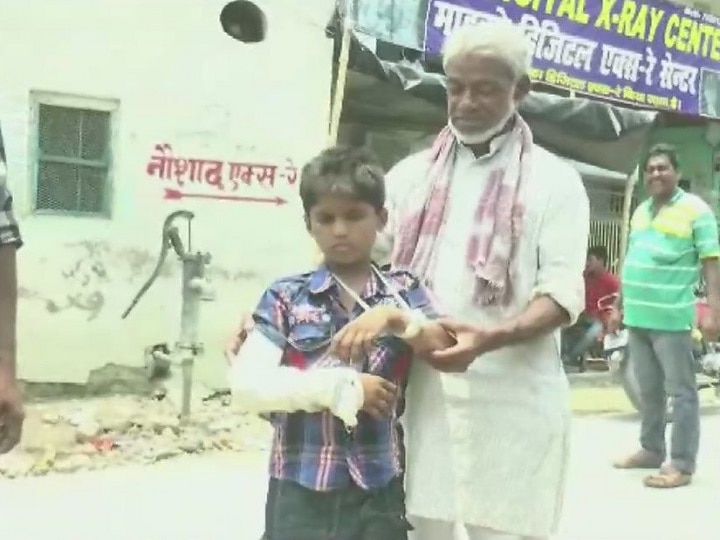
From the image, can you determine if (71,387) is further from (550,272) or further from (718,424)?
(550,272)

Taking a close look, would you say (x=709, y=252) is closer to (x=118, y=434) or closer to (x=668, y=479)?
(x=668, y=479)

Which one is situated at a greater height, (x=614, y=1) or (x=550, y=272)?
(x=614, y=1)

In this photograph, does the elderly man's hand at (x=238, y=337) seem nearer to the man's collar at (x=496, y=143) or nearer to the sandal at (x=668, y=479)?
the man's collar at (x=496, y=143)

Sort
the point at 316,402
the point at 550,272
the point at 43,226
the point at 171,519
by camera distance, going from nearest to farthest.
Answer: the point at 316,402 → the point at 550,272 → the point at 171,519 → the point at 43,226

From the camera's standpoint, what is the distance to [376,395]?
240 cm

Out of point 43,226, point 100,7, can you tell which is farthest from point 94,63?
point 43,226

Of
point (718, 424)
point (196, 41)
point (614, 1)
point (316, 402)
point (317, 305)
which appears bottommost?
point (718, 424)

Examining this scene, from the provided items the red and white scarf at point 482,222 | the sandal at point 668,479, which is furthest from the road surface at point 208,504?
the red and white scarf at point 482,222

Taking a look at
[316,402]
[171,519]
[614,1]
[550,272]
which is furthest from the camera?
[614,1]

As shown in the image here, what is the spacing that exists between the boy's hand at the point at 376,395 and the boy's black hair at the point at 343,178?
37 cm

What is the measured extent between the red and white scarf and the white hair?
0.16m

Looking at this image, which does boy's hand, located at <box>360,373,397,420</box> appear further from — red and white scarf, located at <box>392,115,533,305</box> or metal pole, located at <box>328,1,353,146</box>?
metal pole, located at <box>328,1,353,146</box>

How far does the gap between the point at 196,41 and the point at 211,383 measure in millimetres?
2397

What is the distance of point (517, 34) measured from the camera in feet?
9.07
